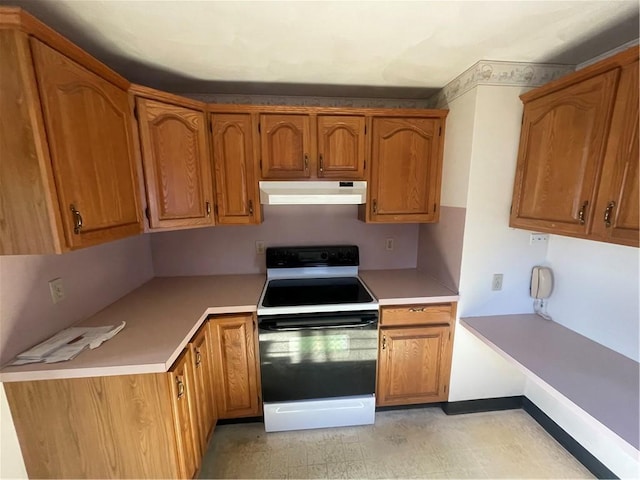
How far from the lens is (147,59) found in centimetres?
156

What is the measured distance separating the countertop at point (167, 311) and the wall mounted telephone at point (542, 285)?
526 mm

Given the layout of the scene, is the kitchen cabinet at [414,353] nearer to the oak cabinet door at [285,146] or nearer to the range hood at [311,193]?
the range hood at [311,193]

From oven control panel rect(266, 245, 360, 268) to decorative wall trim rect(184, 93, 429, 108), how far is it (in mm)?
1171

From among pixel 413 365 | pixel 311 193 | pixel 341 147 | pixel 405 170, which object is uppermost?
pixel 341 147

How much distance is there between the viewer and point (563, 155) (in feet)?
4.62

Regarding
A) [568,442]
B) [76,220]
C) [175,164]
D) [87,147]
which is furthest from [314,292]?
[568,442]

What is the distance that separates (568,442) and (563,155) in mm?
1818

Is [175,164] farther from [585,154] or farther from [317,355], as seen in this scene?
[585,154]

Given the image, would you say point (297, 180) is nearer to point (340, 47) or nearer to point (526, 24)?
point (340, 47)

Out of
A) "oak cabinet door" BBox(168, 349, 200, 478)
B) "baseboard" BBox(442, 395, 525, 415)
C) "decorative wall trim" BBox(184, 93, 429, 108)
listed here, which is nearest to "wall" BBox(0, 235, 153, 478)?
"oak cabinet door" BBox(168, 349, 200, 478)

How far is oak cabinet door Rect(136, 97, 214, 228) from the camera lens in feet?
5.31

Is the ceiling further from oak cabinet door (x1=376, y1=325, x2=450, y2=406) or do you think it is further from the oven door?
oak cabinet door (x1=376, y1=325, x2=450, y2=406)

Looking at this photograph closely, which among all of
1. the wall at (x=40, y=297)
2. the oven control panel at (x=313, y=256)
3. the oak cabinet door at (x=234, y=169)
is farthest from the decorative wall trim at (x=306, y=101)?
the wall at (x=40, y=297)

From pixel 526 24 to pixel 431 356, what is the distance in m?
1.98
